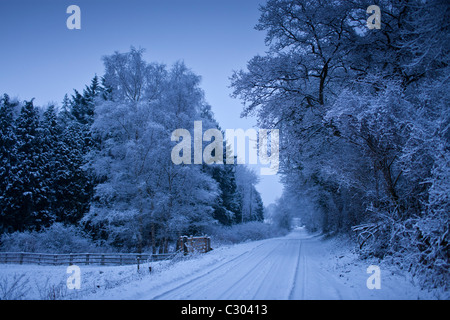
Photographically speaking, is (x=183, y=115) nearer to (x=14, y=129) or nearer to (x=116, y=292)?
(x=116, y=292)

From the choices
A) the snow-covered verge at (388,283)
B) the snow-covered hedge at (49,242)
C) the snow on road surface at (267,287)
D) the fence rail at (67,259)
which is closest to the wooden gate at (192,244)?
the fence rail at (67,259)

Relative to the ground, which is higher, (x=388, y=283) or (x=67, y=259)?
(x=388, y=283)

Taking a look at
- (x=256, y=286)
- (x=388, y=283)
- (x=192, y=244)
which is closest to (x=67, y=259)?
(x=192, y=244)

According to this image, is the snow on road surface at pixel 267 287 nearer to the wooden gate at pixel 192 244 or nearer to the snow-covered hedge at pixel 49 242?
the wooden gate at pixel 192 244

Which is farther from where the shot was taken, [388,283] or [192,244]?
[192,244]

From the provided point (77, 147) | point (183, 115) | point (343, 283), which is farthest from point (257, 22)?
point (77, 147)

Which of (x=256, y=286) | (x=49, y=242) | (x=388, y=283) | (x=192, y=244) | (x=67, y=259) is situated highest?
(x=388, y=283)

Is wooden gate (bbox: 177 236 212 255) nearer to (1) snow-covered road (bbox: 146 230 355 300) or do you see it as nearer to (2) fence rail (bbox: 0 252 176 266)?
(2) fence rail (bbox: 0 252 176 266)

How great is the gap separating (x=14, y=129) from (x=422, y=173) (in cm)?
2748

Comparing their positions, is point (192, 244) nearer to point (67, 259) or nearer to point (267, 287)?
point (267, 287)

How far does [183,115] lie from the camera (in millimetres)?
16219

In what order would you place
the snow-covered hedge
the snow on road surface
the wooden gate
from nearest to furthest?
the snow on road surface, the wooden gate, the snow-covered hedge

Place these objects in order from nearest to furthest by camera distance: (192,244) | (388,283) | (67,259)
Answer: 1. (388,283)
2. (192,244)
3. (67,259)

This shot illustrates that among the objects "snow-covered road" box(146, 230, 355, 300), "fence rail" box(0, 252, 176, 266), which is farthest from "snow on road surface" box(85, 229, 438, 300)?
"fence rail" box(0, 252, 176, 266)
